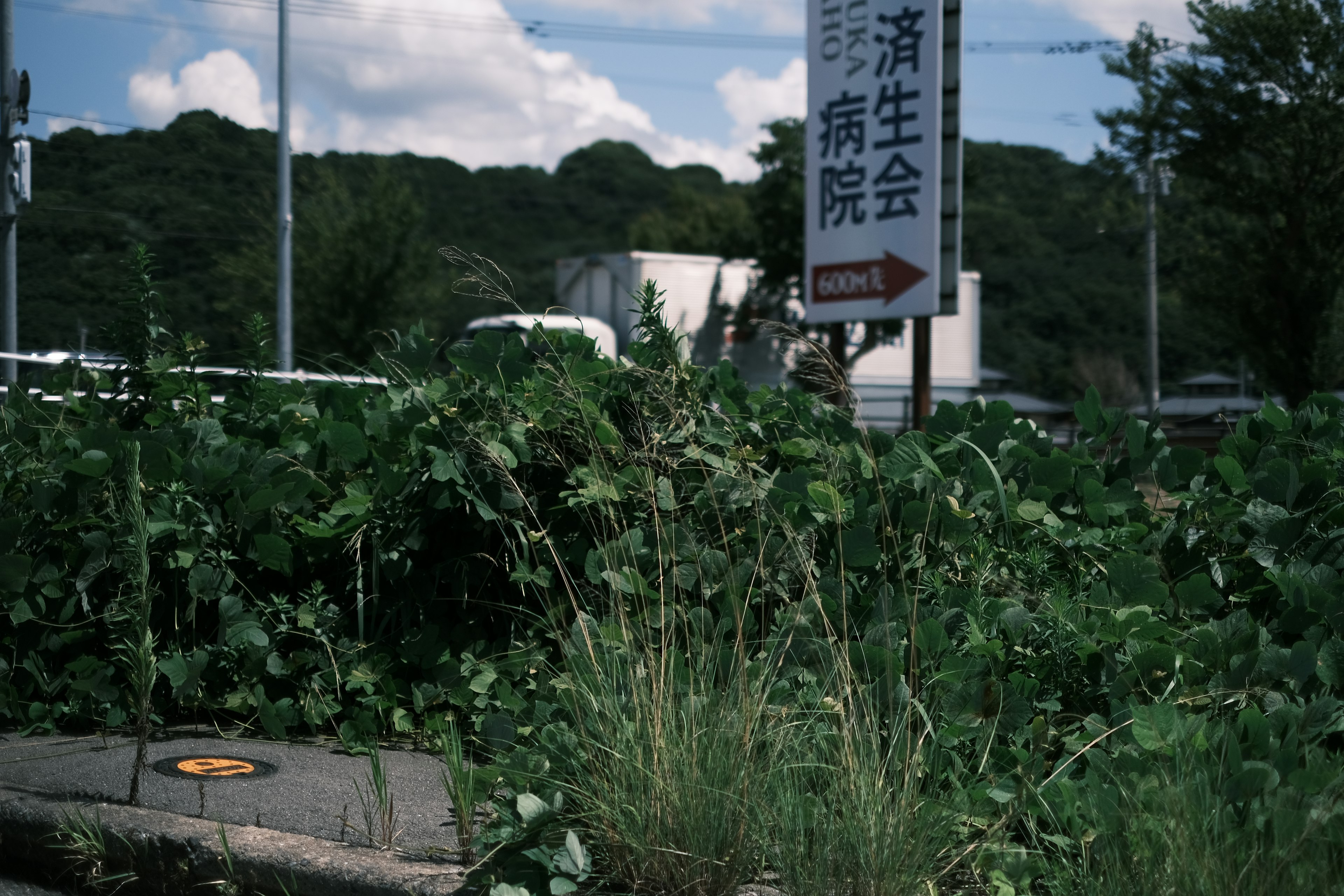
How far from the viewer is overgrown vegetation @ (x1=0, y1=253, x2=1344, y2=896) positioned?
2.50 m

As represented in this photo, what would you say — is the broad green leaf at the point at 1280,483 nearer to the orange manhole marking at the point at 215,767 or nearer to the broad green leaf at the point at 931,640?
the broad green leaf at the point at 931,640

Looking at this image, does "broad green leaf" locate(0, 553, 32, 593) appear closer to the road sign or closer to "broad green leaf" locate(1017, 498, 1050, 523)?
"broad green leaf" locate(1017, 498, 1050, 523)

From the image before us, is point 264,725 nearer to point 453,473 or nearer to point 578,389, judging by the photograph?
point 453,473

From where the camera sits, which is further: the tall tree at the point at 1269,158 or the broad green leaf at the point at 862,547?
the tall tree at the point at 1269,158

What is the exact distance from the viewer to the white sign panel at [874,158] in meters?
9.89

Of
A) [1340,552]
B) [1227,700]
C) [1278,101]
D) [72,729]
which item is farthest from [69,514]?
[1278,101]

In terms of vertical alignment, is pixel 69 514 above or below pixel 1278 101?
below

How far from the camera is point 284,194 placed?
67.3 feet

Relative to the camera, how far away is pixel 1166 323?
220ft

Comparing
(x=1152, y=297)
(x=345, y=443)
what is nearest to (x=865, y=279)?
(x=345, y=443)

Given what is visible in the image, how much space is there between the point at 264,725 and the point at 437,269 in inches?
1125

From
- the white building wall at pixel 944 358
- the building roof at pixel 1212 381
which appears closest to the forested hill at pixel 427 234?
the building roof at pixel 1212 381

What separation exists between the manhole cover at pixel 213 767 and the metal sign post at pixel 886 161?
7.30 metres

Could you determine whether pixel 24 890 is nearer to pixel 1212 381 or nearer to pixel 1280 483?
pixel 1280 483
